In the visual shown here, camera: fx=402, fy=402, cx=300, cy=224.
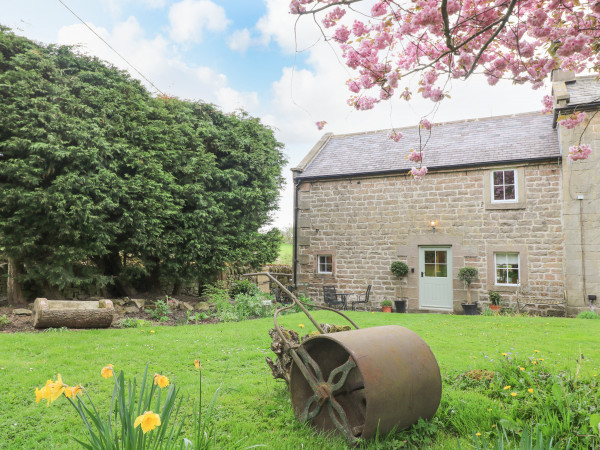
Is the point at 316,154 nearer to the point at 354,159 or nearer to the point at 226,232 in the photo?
the point at 354,159

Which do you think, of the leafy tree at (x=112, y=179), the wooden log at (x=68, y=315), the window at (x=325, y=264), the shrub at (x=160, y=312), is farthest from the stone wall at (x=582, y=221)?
the wooden log at (x=68, y=315)

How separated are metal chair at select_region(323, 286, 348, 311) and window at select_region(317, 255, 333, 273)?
2.39 feet

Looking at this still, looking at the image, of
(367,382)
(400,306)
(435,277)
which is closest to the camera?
(367,382)

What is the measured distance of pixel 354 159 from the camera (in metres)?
15.6

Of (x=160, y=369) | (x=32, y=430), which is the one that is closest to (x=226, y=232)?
(x=160, y=369)

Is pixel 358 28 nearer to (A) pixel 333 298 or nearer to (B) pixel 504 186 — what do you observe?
(B) pixel 504 186

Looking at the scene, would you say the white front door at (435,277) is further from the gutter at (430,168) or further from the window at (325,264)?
the window at (325,264)

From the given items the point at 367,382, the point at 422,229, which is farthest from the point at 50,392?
the point at 422,229

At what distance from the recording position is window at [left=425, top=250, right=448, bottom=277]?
1330 cm

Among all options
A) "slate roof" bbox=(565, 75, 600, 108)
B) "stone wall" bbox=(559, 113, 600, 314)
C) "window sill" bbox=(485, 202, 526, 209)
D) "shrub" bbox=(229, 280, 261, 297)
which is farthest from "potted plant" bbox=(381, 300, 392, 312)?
"slate roof" bbox=(565, 75, 600, 108)

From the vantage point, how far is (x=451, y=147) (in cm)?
1418

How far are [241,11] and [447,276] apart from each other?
9.85 metres

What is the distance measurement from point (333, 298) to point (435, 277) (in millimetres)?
3529

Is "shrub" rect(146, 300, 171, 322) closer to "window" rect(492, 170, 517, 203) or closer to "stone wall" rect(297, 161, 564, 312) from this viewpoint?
"stone wall" rect(297, 161, 564, 312)
